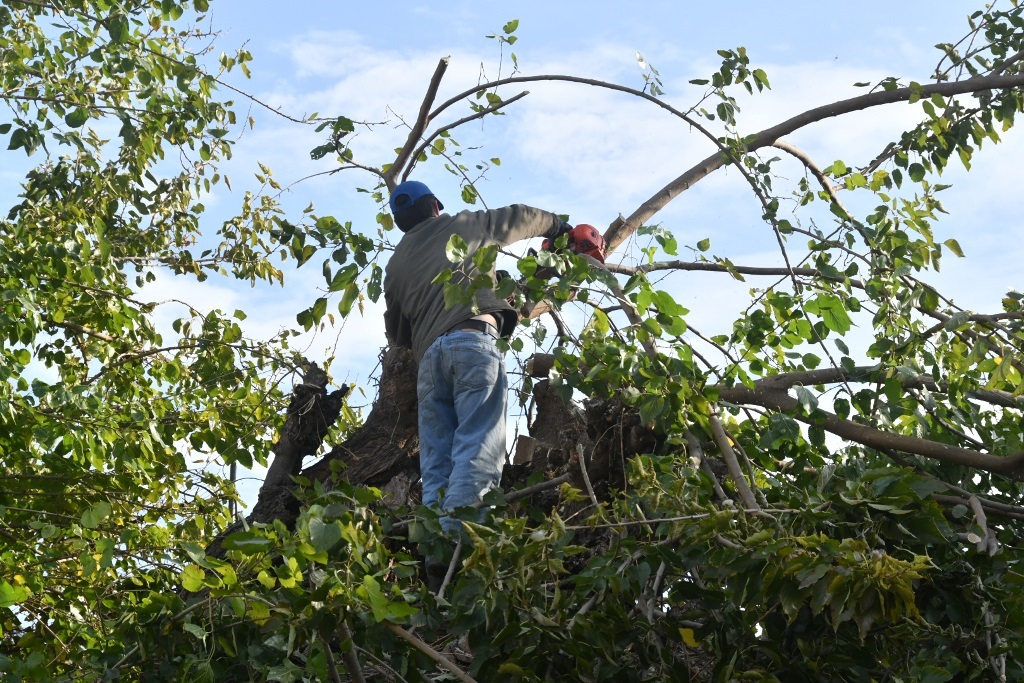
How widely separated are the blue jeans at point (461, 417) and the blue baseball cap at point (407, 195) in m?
0.91

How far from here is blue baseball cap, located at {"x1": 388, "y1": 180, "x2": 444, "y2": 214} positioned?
552cm

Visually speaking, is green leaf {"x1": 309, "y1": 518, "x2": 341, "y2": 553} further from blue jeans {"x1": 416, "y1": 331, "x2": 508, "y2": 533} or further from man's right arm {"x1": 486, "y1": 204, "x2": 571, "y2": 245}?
man's right arm {"x1": 486, "y1": 204, "x2": 571, "y2": 245}

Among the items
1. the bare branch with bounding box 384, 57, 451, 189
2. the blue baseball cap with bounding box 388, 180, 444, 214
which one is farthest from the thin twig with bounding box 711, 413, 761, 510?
the bare branch with bounding box 384, 57, 451, 189

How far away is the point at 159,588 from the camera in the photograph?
13.9 feet

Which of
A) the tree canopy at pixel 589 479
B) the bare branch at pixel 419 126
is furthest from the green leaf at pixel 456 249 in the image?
the bare branch at pixel 419 126

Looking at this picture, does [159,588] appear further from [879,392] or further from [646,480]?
[879,392]

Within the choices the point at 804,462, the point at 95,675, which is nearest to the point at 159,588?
the point at 95,675

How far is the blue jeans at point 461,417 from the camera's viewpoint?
4.52 metres

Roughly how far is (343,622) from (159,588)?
56.5 inches

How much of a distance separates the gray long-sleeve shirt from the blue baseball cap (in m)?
0.19

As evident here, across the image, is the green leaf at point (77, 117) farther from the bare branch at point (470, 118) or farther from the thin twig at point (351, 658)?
the thin twig at point (351, 658)

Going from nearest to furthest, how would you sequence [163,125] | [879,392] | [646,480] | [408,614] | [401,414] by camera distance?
[408,614]
[646,480]
[879,392]
[401,414]
[163,125]

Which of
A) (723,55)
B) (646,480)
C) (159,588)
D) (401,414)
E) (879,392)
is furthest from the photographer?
(401,414)

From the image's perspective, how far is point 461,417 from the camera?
4723mm
